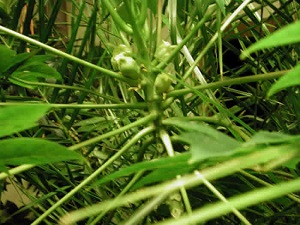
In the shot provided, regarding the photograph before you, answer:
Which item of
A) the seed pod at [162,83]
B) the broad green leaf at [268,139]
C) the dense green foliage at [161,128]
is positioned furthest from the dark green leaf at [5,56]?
the broad green leaf at [268,139]

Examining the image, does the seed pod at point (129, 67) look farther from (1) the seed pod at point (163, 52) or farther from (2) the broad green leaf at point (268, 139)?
(2) the broad green leaf at point (268, 139)

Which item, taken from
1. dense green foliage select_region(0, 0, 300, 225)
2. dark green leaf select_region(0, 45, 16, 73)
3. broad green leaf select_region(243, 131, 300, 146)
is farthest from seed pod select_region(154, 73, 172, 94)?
broad green leaf select_region(243, 131, 300, 146)

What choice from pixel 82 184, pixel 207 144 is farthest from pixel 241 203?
pixel 82 184

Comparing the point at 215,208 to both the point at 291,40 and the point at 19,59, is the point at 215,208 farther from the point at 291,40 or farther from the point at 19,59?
the point at 19,59

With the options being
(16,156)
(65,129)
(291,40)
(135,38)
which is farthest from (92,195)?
(291,40)

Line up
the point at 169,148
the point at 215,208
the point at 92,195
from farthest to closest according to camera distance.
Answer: the point at 92,195 < the point at 169,148 < the point at 215,208

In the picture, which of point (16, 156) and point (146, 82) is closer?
point (16, 156)

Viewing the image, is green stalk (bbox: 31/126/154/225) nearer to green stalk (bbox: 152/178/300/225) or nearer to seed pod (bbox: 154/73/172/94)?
seed pod (bbox: 154/73/172/94)
